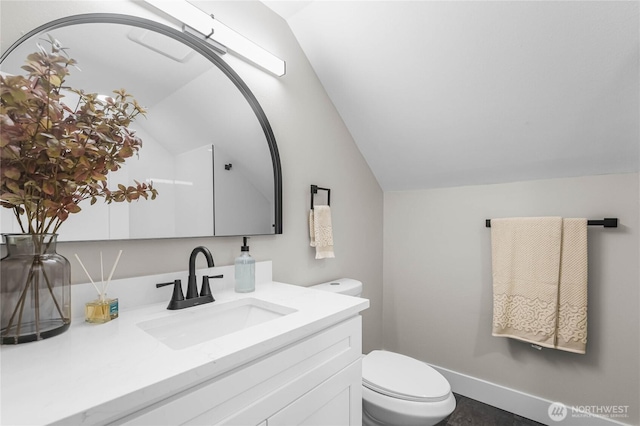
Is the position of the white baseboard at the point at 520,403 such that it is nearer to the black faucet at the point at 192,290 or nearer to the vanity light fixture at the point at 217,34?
the black faucet at the point at 192,290

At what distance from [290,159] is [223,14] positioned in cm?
69

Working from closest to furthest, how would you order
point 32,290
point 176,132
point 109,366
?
1. point 109,366
2. point 32,290
3. point 176,132

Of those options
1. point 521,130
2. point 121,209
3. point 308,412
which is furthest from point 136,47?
point 521,130

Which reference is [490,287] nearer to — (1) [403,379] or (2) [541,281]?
(2) [541,281]

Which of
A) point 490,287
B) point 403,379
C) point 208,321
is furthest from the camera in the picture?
point 490,287

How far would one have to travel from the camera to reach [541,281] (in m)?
1.62

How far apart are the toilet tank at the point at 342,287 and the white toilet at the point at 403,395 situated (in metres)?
0.36

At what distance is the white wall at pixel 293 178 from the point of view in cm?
97

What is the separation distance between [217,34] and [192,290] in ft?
3.32

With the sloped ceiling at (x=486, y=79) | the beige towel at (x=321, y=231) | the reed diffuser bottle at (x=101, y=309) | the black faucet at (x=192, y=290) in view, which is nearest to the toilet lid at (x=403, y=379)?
the beige towel at (x=321, y=231)

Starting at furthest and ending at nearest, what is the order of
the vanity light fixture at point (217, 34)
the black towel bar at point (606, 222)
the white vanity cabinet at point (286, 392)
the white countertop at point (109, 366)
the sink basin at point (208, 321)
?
1. the black towel bar at point (606, 222)
2. the vanity light fixture at point (217, 34)
3. the sink basin at point (208, 321)
4. the white vanity cabinet at point (286, 392)
5. the white countertop at point (109, 366)

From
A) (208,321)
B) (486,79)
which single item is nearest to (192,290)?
(208,321)

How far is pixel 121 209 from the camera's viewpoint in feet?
3.33

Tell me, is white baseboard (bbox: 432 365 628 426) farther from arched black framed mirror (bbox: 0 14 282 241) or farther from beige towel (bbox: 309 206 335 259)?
arched black framed mirror (bbox: 0 14 282 241)
